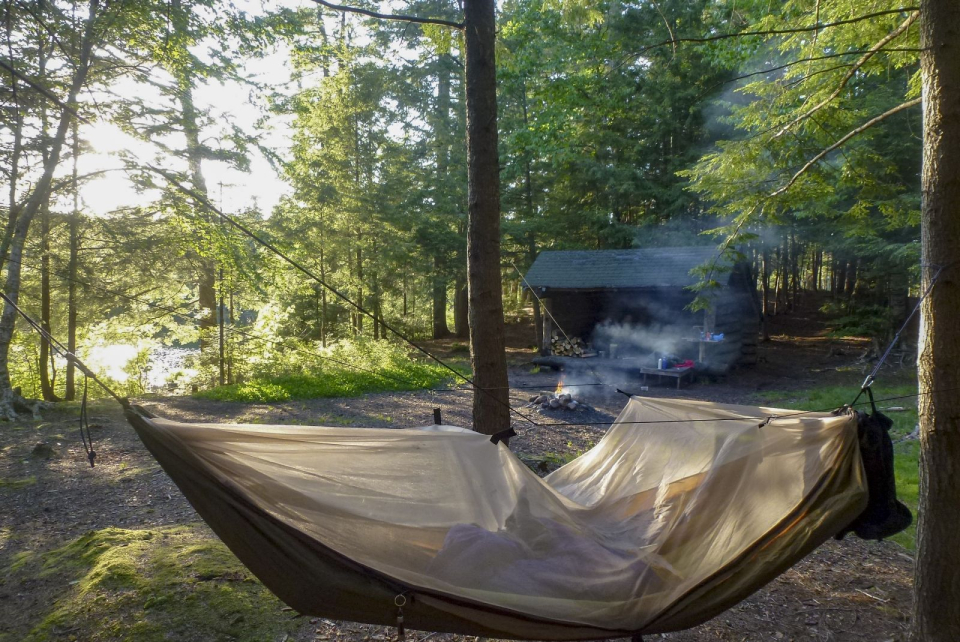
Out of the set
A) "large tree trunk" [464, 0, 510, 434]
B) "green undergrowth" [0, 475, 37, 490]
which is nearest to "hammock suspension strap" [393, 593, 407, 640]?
"large tree trunk" [464, 0, 510, 434]

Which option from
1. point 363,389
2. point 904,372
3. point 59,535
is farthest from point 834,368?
point 59,535

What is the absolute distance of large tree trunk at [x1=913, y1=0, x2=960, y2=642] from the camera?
2.29 meters

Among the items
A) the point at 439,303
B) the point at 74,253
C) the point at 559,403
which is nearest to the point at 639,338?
the point at 559,403

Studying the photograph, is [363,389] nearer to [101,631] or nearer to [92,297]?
[92,297]

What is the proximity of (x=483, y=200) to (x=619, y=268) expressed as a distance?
9.29m

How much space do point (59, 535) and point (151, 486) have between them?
121cm

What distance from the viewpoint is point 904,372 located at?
10.5m

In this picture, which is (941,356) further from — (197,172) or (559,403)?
(197,172)

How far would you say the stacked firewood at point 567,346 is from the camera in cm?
1273

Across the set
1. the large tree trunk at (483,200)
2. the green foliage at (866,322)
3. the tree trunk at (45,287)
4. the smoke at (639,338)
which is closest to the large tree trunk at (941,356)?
the large tree trunk at (483,200)

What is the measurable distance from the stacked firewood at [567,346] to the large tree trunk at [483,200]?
8935 mm

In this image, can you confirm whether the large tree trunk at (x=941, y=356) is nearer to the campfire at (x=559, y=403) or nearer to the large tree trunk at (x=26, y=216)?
the campfire at (x=559, y=403)

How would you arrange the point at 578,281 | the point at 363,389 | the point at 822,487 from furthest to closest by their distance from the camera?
the point at 578,281 → the point at 363,389 → the point at 822,487

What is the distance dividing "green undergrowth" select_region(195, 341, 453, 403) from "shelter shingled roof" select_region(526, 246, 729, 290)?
3.32m
